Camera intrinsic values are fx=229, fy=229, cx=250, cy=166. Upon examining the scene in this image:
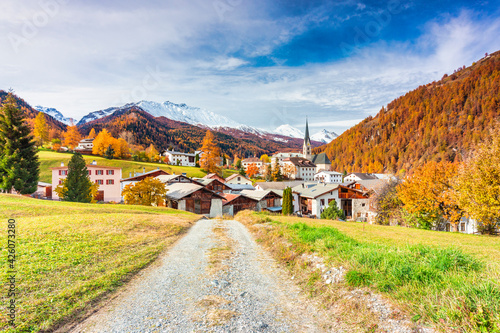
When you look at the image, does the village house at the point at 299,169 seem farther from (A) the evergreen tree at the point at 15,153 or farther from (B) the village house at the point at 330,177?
(A) the evergreen tree at the point at 15,153

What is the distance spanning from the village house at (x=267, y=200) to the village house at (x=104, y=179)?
35941 mm

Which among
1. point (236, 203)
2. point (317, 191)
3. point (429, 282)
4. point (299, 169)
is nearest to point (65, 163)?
point (236, 203)

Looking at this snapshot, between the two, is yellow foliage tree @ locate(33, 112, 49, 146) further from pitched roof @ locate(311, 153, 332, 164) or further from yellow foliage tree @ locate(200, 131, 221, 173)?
pitched roof @ locate(311, 153, 332, 164)

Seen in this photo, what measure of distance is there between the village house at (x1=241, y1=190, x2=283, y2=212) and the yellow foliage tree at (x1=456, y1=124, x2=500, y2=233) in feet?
112

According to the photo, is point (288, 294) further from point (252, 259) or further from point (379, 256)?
point (252, 259)

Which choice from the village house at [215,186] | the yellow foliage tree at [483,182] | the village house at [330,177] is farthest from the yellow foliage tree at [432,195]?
the village house at [330,177]

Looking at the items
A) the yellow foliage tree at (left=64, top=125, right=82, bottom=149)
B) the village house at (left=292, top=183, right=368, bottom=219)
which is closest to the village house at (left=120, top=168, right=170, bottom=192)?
the village house at (left=292, top=183, right=368, bottom=219)

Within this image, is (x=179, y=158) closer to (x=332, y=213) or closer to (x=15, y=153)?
(x=15, y=153)

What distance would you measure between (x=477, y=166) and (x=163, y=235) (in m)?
25.6

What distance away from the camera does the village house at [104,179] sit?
5678 centimetres

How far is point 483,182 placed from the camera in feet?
61.2

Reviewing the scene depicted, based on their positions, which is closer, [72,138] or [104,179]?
[104,179]

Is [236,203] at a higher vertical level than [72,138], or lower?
lower

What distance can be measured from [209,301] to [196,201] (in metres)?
36.5
